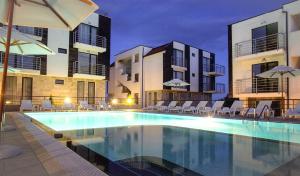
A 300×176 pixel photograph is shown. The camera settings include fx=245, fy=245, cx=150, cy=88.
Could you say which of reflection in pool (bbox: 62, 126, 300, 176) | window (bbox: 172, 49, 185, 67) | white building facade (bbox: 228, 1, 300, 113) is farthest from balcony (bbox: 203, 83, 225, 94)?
reflection in pool (bbox: 62, 126, 300, 176)

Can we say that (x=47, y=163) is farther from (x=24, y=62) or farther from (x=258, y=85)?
(x=24, y=62)

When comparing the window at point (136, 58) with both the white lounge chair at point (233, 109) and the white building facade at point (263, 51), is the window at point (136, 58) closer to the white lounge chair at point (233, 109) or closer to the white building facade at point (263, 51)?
the white building facade at point (263, 51)

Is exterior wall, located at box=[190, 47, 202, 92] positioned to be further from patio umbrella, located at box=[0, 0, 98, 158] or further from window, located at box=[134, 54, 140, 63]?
patio umbrella, located at box=[0, 0, 98, 158]

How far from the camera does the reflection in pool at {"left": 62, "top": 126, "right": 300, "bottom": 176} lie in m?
3.66

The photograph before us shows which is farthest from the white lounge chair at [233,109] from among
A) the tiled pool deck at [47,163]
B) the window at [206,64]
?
the window at [206,64]

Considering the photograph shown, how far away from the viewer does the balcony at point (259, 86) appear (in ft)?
46.7

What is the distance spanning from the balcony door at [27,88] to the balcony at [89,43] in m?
4.71

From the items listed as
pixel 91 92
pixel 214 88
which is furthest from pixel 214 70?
pixel 91 92

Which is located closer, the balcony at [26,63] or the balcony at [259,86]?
the balcony at [259,86]

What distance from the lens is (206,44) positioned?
90.7 m

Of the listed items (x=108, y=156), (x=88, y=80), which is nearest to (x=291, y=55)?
(x=108, y=156)

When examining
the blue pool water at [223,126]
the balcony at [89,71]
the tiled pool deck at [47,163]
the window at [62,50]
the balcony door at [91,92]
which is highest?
the window at [62,50]

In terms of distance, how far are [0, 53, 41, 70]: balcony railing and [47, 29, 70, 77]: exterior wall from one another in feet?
3.14

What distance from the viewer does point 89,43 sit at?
2162 centimetres
